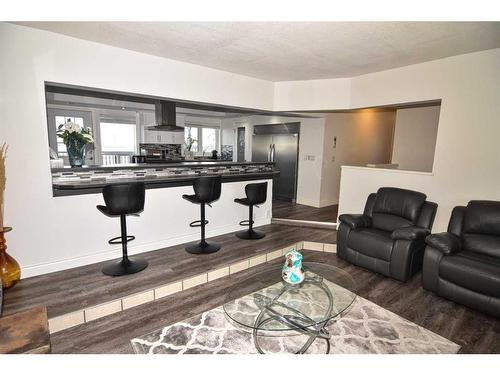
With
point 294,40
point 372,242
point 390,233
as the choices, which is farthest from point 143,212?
point 390,233

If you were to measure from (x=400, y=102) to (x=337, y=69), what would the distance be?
1.03 metres

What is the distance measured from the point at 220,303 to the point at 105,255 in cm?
163

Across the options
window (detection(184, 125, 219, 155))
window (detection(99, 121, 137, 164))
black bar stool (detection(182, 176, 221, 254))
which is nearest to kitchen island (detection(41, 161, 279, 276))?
black bar stool (detection(182, 176, 221, 254))

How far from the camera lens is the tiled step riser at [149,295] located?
222cm

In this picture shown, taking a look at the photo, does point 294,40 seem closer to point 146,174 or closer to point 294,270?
point 294,270

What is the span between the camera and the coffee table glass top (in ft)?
6.32

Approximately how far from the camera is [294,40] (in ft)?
9.22

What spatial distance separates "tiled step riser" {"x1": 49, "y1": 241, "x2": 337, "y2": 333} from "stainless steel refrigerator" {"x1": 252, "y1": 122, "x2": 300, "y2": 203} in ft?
9.70

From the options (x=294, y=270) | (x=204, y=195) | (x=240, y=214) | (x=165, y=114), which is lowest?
(x=240, y=214)

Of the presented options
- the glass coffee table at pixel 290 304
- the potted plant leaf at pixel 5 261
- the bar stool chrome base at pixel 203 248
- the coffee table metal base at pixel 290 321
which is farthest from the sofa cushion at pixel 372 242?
the potted plant leaf at pixel 5 261

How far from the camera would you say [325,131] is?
5797 mm

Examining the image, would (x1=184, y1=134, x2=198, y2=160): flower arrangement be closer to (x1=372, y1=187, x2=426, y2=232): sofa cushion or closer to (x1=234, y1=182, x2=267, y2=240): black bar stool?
(x1=234, y1=182, x2=267, y2=240): black bar stool

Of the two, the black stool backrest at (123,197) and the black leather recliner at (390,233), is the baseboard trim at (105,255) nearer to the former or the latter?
the black stool backrest at (123,197)
